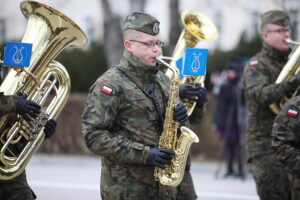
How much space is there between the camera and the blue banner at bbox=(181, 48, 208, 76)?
6.04 meters

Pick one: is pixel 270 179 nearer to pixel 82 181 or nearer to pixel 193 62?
pixel 193 62

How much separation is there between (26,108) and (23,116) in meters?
0.11

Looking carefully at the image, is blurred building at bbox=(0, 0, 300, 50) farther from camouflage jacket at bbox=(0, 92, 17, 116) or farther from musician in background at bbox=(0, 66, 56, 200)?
camouflage jacket at bbox=(0, 92, 17, 116)

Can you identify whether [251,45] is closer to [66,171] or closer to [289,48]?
[66,171]

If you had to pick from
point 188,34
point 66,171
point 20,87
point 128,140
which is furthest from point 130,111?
point 66,171

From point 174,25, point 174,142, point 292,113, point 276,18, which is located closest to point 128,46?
point 174,142

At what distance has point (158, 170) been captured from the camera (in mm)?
5652

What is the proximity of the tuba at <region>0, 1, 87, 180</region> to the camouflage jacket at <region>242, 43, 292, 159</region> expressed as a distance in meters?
1.68

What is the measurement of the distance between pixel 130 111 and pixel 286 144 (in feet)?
4.17

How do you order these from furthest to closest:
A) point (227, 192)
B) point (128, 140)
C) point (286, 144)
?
point (227, 192), point (286, 144), point (128, 140)

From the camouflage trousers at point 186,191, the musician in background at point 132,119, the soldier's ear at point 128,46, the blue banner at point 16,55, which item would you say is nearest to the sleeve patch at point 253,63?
the camouflage trousers at point 186,191

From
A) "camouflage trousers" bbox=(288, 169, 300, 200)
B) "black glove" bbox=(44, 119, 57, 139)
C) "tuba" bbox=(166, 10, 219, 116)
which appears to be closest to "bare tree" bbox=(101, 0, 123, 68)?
"tuba" bbox=(166, 10, 219, 116)

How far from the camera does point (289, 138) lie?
20.2 feet

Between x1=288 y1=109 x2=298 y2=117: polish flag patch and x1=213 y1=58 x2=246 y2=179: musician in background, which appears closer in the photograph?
x1=288 y1=109 x2=298 y2=117: polish flag patch
